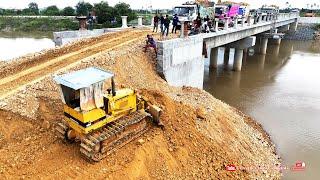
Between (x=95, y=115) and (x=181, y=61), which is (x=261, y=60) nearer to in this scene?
(x=181, y=61)

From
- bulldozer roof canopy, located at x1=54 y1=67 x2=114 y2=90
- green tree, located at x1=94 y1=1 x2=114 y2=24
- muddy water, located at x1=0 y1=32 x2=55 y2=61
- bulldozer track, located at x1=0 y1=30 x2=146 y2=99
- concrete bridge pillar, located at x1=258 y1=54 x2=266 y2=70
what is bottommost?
concrete bridge pillar, located at x1=258 y1=54 x2=266 y2=70

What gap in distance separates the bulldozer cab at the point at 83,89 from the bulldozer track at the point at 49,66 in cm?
341

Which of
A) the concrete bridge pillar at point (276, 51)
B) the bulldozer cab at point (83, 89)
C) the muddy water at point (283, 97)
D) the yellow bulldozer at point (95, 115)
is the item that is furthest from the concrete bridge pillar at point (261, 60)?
the bulldozer cab at point (83, 89)

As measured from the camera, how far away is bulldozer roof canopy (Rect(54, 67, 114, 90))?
9.69 metres

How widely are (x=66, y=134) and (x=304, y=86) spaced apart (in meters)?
25.8

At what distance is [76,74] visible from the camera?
10.5m

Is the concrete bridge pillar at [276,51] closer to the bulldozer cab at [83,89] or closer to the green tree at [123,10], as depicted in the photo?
the green tree at [123,10]

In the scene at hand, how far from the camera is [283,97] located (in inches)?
1036

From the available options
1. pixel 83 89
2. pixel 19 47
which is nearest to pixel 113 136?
pixel 83 89

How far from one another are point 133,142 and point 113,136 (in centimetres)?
120

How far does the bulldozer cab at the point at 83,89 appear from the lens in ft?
32.2

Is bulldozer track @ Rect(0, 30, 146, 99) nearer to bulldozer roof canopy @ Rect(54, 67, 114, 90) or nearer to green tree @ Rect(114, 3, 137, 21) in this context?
bulldozer roof canopy @ Rect(54, 67, 114, 90)

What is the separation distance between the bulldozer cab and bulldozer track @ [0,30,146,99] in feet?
11.2

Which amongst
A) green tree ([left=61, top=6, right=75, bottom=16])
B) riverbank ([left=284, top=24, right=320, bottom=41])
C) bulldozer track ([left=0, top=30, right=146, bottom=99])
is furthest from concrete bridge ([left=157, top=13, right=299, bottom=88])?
green tree ([left=61, top=6, right=75, bottom=16])
